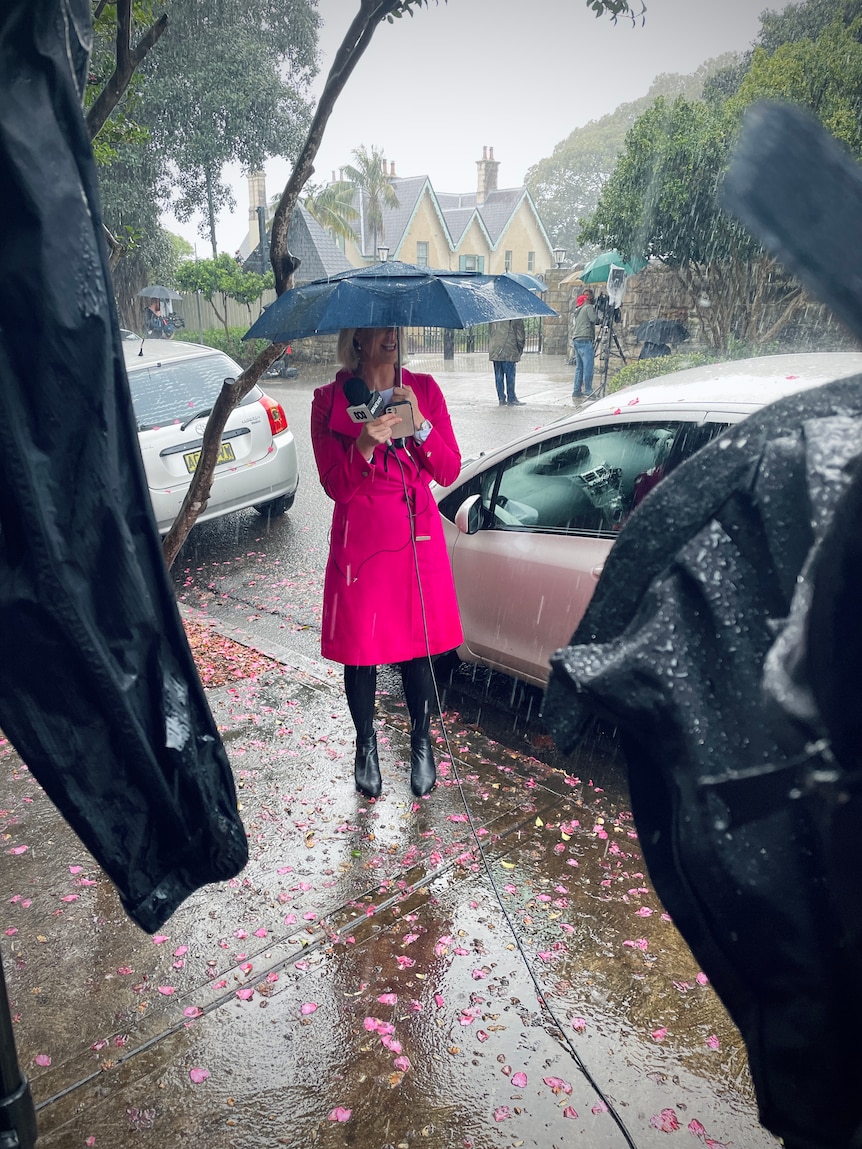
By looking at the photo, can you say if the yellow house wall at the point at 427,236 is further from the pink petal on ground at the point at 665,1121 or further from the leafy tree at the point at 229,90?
the pink petal on ground at the point at 665,1121

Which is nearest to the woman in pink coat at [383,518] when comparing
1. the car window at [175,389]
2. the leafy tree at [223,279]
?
the car window at [175,389]

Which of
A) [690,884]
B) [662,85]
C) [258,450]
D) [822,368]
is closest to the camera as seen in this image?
[690,884]

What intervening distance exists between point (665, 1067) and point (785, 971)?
1.75 meters

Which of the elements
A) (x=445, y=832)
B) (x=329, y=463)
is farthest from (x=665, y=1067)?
(x=329, y=463)

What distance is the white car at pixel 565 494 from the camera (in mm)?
3666

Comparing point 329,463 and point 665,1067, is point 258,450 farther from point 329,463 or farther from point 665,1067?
point 665,1067

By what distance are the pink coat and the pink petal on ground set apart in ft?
5.95

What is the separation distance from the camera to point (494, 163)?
5481 centimetres

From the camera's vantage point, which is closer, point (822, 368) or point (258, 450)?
point (822, 368)

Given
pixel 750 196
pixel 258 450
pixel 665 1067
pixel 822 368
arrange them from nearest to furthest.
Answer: pixel 750 196, pixel 665 1067, pixel 822 368, pixel 258 450

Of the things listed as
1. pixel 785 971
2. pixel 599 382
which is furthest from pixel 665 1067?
pixel 599 382

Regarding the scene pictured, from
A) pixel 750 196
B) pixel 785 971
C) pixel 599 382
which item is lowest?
pixel 599 382

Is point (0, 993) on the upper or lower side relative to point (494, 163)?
lower

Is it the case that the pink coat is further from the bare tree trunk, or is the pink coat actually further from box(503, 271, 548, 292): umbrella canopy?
box(503, 271, 548, 292): umbrella canopy
